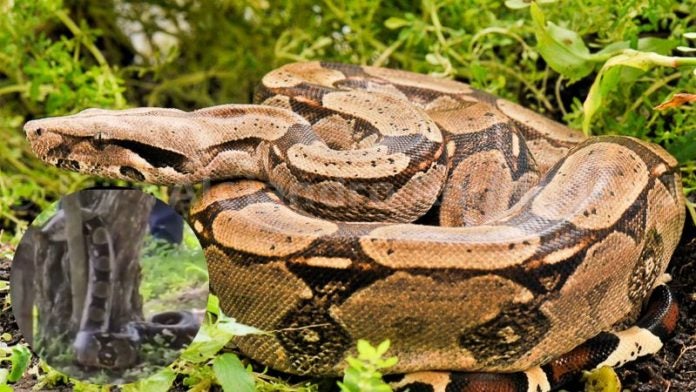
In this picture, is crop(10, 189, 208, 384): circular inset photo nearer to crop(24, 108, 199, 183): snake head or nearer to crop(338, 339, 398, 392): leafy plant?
crop(338, 339, 398, 392): leafy plant

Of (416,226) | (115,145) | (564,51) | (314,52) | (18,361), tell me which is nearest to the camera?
(18,361)

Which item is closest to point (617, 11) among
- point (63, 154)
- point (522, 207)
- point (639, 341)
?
point (522, 207)

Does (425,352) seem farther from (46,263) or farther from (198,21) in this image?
(198,21)

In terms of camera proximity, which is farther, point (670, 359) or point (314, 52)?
point (314, 52)

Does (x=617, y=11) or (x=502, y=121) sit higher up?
(x=617, y=11)

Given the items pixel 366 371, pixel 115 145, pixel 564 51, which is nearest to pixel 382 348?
pixel 366 371

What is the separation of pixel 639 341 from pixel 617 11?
5.60 ft

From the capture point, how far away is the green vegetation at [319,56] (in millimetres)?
3912

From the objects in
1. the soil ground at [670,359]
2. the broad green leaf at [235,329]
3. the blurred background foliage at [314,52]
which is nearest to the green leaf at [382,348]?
the broad green leaf at [235,329]

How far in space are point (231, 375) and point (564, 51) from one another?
7.08ft

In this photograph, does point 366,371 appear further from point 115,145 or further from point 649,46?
point 649,46

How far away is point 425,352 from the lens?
9.93 feet

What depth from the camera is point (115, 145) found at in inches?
141

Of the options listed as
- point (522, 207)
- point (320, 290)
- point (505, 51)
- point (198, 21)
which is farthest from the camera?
point (198, 21)
